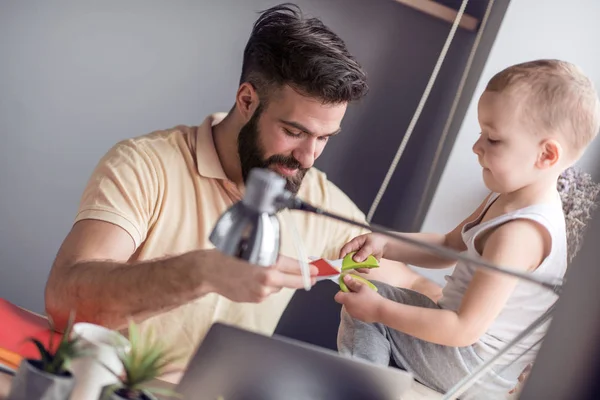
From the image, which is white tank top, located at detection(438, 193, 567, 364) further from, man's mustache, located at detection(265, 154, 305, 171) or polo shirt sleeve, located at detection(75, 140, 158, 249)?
polo shirt sleeve, located at detection(75, 140, 158, 249)

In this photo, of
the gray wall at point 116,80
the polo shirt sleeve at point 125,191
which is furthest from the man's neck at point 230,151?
the gray wall at point 116,80

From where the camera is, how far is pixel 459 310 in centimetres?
133

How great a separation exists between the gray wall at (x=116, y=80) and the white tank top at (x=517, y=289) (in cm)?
74

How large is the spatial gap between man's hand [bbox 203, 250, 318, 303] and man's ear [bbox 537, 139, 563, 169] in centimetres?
51

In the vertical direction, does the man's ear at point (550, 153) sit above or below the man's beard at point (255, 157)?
above

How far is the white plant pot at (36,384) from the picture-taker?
2.48 ft

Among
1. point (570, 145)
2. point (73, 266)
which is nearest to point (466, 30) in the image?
A: point (570, 145)

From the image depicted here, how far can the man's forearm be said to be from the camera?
1.26 metres

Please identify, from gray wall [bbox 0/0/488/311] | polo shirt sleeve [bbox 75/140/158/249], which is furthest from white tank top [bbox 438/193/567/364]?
gray wall [bbox 0/0/488/311]

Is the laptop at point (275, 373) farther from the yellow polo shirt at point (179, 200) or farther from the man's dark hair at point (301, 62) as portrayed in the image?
the man's dark hair at point (301, 62)

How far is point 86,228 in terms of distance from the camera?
145 cm

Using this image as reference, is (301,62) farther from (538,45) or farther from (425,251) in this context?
(538,45)

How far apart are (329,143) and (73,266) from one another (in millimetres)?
1017

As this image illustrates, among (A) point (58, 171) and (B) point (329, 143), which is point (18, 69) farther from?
(B) point (329, 143)
